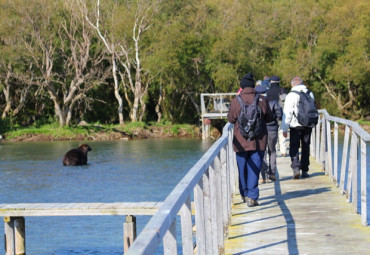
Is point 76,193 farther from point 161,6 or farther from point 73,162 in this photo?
point 161,6

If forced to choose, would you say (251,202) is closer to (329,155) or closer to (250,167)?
(250,167)

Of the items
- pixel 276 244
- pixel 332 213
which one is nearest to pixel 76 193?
pixel 332 213

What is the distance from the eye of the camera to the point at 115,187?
25.0 meters

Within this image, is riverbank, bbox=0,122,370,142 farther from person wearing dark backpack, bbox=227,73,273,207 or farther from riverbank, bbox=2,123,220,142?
person wearing dark backpack, bbox=227,73,273,207

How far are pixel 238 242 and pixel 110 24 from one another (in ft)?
161

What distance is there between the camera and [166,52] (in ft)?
177

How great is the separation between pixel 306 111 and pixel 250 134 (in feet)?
9.84

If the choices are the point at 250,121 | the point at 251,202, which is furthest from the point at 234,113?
the point at 251,202

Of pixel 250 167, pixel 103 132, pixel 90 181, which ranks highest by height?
pixel 250 167

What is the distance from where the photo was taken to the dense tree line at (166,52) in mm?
53312

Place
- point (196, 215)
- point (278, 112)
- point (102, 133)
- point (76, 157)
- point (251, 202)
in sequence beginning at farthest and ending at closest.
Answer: point (102, 133), point (76, 157), point (278, 112), point (251, 202), point (196, 215)

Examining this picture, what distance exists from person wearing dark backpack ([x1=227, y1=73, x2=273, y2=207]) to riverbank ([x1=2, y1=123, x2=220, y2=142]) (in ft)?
135

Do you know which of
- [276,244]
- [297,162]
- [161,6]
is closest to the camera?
[276,244]

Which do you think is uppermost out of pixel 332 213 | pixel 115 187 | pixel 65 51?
pixel 65 51
